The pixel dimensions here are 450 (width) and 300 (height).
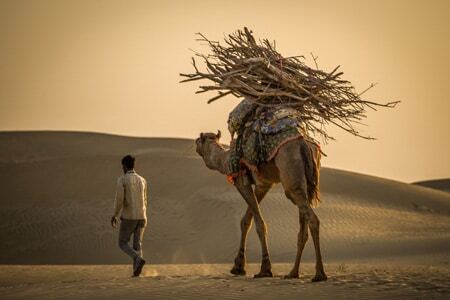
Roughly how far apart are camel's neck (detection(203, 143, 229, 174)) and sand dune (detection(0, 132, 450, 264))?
8.88m

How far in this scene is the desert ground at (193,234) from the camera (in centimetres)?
1295

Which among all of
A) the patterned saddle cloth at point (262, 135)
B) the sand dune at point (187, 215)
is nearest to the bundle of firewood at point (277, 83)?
the patterned saddle cloth at point (262, 135)

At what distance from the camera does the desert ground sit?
42.5 feet

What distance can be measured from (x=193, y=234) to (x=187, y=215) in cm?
214

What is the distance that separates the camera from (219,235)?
96.5 ft

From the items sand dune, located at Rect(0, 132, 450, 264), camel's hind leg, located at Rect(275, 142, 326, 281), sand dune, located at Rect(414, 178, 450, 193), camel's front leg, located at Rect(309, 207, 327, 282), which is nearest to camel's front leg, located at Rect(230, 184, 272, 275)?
camel's hind leg, located at Rect(275, 142, 326, 281)

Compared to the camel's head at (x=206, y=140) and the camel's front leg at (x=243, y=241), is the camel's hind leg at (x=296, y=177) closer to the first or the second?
the camel's front leg at (x=243, y=241)

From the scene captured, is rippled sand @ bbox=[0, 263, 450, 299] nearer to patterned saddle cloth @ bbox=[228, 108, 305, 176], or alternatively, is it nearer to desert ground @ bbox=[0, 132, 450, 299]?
desert ground @ bbox=[0, 132, 450, 299]

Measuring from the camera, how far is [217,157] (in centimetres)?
1577

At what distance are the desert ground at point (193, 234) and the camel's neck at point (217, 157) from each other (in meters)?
1.74

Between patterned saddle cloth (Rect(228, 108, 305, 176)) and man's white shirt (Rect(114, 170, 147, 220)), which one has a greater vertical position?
patterned saddle cloth (Rect(228, 108, 305, 176))

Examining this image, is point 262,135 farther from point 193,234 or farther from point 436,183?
point 436,183

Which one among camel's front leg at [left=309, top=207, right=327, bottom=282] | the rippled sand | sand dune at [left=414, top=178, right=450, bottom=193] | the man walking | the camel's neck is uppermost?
sand dune at [left=414, top=178, right=450, bottom=193]

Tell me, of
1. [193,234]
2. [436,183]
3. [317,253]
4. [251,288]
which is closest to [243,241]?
[317,253]
